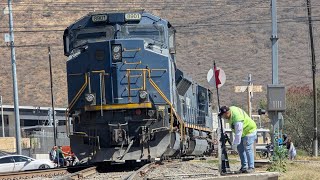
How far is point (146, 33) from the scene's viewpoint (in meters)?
22.8

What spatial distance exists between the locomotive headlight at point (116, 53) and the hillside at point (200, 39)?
7610 cm

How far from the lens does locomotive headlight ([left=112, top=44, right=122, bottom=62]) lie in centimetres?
Result: 2189

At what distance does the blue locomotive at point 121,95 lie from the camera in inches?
856

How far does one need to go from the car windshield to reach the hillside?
74.9 m

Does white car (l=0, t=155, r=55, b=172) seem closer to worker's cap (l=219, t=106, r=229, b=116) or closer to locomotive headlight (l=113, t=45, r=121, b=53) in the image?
locomotive headlight (l=113, t=45, r=121, b=53)

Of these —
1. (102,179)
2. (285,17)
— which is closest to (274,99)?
(102,179)

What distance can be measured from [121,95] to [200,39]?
299 ft

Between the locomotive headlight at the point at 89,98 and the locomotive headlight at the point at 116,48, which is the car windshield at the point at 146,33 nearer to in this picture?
the locomotive headlight at the point at 116,48

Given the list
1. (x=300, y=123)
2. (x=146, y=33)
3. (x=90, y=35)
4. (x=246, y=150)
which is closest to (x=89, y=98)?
(x=90, y=35)

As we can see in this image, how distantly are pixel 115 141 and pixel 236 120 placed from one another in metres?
5.70

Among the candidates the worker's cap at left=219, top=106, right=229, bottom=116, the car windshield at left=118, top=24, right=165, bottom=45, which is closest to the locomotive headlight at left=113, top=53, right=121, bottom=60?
the car windshield at left=118, top=24, right=165, bottom=45

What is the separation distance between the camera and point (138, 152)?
21797mm

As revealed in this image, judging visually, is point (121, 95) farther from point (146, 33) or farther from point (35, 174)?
point (35, 174)

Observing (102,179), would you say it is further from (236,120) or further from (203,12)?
(203,12)
